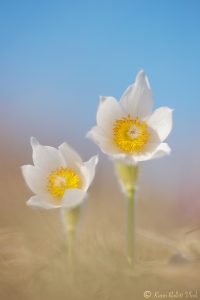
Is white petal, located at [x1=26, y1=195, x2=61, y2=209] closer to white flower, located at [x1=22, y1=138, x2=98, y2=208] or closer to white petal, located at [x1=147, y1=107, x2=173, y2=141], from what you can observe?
white flower, located at [x1=22, y1=138, x2=98, y2=208]

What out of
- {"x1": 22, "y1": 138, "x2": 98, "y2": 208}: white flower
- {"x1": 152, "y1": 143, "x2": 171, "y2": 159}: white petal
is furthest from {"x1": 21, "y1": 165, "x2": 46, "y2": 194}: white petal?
{"x1": 152, "y1": 143, "x2": 171, "y2": 159}: white petal

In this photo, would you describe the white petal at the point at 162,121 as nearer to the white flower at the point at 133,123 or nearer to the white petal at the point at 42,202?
the white flower at the point at 133,123

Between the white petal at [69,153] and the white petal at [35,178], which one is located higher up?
the white petal at [69,153]

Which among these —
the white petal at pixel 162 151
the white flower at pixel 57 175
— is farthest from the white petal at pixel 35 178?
the white petal at pixel 162 151

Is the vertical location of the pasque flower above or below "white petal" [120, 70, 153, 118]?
below

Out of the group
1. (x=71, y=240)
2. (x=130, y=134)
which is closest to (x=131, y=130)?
(x=130, y=134)

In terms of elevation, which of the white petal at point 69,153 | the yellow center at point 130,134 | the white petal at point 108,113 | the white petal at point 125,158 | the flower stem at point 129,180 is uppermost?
the white petal at point 108,113

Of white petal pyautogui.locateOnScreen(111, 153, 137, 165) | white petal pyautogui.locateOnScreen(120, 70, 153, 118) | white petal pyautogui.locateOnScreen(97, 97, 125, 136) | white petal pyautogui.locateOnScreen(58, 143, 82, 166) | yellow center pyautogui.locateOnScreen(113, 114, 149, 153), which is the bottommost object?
white petal pyautogui.locateOnScreen(111, 153, 137, 165)
